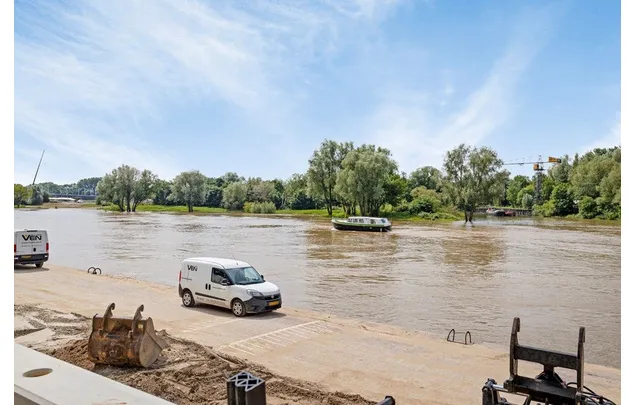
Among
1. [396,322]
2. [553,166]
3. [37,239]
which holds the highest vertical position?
[553,166]

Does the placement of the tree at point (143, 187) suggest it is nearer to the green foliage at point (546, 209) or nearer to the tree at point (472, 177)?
the tree at point (472, 177)

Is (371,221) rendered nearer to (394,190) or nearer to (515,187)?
(394,190)

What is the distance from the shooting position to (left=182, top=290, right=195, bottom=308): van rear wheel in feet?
36.1

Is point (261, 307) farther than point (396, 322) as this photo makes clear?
No

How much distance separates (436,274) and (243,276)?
32.5 feet

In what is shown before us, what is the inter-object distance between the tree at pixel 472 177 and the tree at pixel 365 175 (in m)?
7.85

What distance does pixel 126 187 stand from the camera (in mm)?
72125

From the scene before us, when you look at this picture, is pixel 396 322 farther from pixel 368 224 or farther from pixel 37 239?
pixel 368 224

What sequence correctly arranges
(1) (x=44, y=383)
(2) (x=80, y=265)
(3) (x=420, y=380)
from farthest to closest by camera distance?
(2) (x=80, y=265)
(3) (x=420, y=380)
(1) (x=44, y=383)

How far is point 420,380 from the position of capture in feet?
20.0

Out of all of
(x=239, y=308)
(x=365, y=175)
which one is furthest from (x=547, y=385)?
(x=365, y=175)

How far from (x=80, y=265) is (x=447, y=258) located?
16.5 m

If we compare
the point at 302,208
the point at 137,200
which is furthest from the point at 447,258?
the point at 137,200

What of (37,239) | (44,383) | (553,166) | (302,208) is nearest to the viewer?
(44,383)
